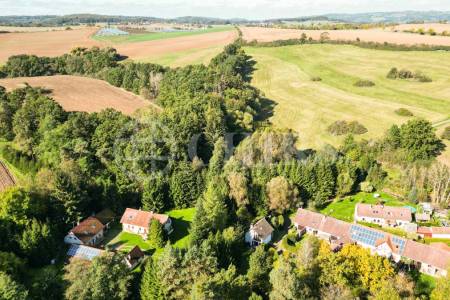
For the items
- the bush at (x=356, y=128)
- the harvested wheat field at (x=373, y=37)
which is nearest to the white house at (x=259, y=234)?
the bush at (x=356, y=128)

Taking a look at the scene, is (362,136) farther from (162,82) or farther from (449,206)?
(162,82)

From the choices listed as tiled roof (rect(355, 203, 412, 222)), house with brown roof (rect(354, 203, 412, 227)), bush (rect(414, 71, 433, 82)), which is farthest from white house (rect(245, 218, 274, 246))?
bush (rect(414, 71, 433, 82))

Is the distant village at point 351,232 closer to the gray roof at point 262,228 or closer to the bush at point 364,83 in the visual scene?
the gray roof at point 262,228

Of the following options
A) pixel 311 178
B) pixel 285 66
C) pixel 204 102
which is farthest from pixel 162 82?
pixel 311 178

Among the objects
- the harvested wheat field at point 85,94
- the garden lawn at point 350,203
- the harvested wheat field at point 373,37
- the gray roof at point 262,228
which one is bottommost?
the garden lawn at point 350,203

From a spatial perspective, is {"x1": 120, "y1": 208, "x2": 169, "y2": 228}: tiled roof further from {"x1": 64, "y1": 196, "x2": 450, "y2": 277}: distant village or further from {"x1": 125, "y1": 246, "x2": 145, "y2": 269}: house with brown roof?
{"x1": 125, "y1": 246, "x2": 145, "y2": 269}: house with brown roof
